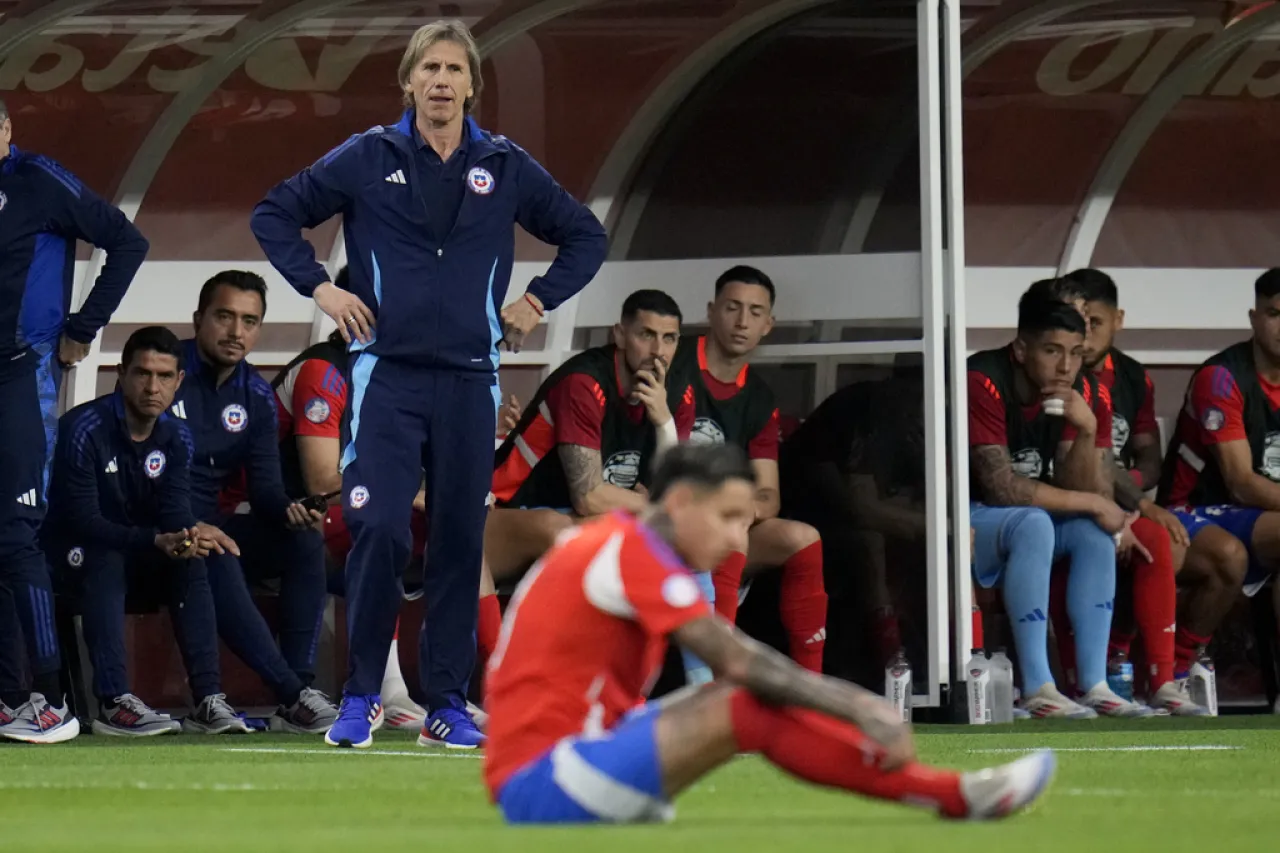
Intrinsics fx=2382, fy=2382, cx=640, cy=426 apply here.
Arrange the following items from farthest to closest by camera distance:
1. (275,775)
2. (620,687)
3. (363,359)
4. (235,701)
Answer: (235,701) < (363,359) < (275,775) < (620,687)

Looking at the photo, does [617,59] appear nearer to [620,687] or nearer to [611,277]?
[611,277]

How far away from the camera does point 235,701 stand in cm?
920

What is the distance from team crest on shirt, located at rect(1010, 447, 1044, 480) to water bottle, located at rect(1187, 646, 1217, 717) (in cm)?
98

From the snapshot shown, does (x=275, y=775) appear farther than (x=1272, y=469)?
No

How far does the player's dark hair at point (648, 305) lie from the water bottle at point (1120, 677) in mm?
2241

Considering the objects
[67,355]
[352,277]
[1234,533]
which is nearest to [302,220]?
[352,277]

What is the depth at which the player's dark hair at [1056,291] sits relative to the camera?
903 centimetres

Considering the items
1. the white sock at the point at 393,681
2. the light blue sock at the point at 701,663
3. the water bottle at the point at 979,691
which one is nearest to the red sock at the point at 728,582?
the light blue sock at the point at 701,663

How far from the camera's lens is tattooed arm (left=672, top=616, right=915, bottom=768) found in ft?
12.1

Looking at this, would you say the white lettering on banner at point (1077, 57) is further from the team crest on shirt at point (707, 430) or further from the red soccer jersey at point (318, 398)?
the red soccer jersey at point (318, 398)

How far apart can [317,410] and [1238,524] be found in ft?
11.7

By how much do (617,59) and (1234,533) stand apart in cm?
305

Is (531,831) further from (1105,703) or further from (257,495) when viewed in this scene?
(1105,703)

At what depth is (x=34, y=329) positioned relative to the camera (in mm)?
7512
